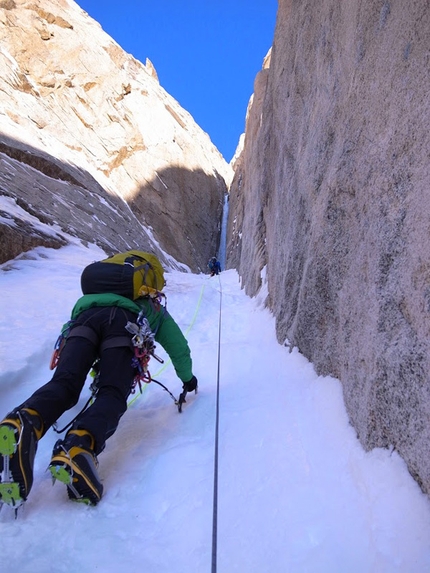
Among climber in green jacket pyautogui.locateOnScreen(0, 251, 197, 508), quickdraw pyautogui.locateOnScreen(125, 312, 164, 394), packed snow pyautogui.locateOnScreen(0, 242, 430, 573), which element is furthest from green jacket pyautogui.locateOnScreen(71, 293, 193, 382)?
packed snow pyautogui.locateOnScreen(0, 242, 430, 573)

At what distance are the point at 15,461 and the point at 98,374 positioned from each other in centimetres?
78

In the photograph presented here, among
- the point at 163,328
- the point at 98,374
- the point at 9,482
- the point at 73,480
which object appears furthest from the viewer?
the point at 163,328

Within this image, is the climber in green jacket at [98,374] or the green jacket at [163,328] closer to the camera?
A: the climber in green jacket at [98,374]

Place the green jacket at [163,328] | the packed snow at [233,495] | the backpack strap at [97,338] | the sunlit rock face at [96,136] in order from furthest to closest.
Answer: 1. the sunlit rock face at [96,136]
2. the green jacket at [163,328]
3. the backpack strap at [97,338]
4. the packed snow at [233,495]

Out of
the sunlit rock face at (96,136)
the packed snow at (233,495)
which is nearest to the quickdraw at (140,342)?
the packed snow at (233,495)

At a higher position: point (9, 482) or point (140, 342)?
point (140, 342)

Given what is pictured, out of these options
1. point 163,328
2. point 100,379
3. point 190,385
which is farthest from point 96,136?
point 100,379

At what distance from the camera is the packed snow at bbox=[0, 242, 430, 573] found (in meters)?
1.75

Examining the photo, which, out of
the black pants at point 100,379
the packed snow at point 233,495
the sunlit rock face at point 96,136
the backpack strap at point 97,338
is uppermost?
the sunlit rock face at point 96,136

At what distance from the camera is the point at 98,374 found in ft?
8.79

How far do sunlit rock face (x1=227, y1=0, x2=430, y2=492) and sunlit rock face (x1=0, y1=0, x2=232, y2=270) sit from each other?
1078 centimetres

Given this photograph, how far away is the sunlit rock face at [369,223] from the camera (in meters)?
1.96

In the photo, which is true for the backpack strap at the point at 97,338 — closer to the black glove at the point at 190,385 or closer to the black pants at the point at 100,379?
the black pants at the point at 100,379

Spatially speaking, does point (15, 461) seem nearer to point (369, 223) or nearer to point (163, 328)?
point (163, 328)
